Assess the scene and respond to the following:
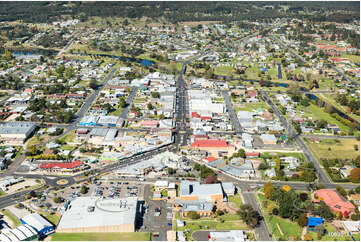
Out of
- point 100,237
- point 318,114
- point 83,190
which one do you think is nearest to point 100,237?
point 100,237

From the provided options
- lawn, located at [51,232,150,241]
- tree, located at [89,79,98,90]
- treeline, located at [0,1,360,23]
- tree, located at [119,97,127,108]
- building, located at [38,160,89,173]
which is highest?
treeline, located at [0,1,360,23]

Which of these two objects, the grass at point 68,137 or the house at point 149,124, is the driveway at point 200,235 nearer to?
the house at point 149,124

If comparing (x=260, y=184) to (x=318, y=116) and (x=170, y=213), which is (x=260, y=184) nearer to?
(x=170, y=213)

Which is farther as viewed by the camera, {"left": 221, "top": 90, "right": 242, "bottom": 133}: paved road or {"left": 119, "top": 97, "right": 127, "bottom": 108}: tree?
{"left": 119, "top": 97, "right": 127, "bottom": 108}: tree

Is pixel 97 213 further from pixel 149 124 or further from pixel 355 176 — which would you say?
pixel 355 176

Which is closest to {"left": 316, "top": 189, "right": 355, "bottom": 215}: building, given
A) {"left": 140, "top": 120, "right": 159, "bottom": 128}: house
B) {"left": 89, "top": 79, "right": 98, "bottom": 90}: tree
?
{"left": 140, "top": 120, "right": 159, "bottom": 128}: house

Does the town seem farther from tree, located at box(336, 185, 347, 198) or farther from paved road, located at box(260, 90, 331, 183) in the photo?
paved road, located at box(260, 90, 331, 183)
